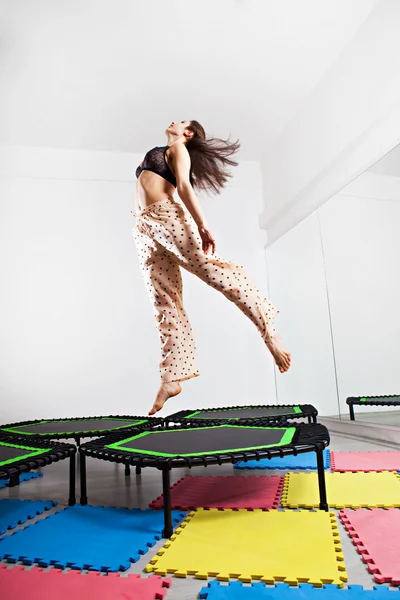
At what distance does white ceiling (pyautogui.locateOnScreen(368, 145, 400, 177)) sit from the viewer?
2695mm

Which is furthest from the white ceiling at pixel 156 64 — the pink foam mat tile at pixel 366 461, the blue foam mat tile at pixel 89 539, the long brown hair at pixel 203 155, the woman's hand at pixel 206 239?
the blue foam mat tile at pixel 89 539

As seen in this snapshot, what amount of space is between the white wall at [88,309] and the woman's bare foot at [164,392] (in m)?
1.99

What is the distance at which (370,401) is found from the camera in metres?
2.74

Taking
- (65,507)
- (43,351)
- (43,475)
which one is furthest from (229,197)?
(65,507)

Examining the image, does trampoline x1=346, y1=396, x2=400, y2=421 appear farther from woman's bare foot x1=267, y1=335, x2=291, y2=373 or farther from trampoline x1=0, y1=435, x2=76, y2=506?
trampoline x1=0, y1=435, x2=76, y2=506

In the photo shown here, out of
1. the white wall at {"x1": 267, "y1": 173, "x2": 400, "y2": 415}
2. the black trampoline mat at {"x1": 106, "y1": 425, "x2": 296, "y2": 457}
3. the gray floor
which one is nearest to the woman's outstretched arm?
the black trampoline mat at {"x1": 106, "y1": 425, "x2": 296, "y2": 457}

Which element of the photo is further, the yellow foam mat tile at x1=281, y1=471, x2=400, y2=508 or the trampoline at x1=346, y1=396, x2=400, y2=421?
the trampoline at x1=346, y1=396, x2=400, y2=421

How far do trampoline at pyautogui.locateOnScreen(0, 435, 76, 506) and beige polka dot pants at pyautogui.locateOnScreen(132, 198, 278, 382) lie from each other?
0.72m

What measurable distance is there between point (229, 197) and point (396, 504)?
3780 millimetres

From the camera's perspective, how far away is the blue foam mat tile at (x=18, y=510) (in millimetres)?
1408

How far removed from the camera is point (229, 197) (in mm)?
4773

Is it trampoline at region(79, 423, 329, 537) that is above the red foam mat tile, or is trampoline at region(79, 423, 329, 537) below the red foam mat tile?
above

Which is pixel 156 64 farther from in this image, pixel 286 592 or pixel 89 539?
pixel 286 592

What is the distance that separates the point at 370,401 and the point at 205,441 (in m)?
1.49
